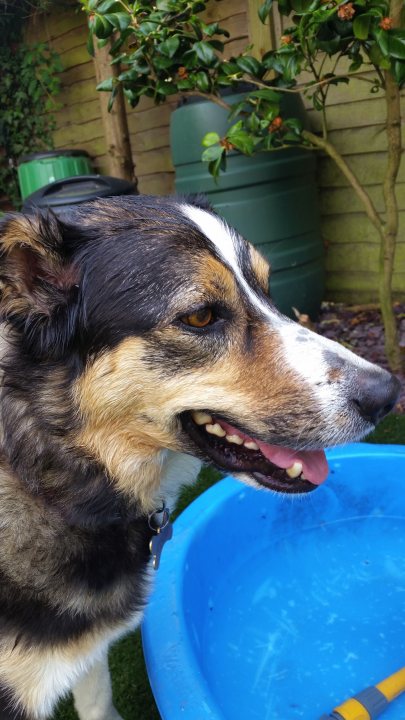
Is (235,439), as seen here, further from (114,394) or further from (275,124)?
(275,124)

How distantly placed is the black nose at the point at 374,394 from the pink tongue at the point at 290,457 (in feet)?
0.79

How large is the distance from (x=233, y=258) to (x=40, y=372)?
2.12ft

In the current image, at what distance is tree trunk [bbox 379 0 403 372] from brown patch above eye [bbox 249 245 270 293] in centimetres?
170

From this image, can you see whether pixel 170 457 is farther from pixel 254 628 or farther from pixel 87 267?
pixel 254 628

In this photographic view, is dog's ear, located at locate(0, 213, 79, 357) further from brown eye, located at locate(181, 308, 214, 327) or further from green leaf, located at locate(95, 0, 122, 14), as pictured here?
green leaf, located at locate(95, 0, 122, 14)

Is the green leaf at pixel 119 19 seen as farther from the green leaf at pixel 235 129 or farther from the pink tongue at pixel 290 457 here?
the pink tongue at pixel 290 457

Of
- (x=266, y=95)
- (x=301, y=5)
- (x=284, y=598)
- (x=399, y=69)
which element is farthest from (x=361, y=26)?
(x=284, y=598)

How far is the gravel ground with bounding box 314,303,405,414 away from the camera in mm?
4199

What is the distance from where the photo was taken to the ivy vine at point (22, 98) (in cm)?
666

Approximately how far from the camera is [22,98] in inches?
280

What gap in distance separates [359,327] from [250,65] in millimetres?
2238

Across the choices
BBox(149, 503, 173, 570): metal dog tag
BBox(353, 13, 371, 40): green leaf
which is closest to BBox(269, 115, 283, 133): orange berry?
BBox(353, 13, 371, 40): green leaf

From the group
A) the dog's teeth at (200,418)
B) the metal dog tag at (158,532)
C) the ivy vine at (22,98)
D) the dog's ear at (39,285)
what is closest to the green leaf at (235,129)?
the dog's ear at (39,285)

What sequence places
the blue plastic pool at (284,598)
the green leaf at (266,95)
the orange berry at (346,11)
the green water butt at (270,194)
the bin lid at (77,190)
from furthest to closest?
the green water butt at (270,194)
the bin lid at (77,190)
the green leaf at (266,95)
the orange berry at (346,11)
the blue plastic pool at (284,598)
